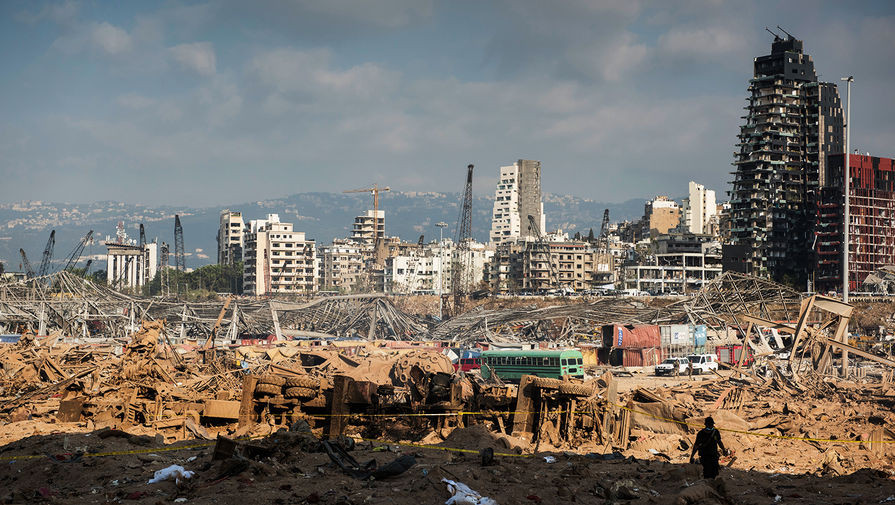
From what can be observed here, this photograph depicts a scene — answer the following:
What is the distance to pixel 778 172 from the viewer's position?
12631 cm

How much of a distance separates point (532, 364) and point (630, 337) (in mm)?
15513

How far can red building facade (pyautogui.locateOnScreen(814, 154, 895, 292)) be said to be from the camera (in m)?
116

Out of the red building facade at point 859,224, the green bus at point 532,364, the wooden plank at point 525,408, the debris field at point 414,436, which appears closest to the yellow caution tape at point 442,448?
the debris field at point 414,436

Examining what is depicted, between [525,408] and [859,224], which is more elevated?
[859,224]

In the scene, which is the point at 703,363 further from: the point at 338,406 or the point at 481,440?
the point at 338,406

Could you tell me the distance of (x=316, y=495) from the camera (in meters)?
13.3

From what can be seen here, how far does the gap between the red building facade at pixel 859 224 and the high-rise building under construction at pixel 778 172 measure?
499cm

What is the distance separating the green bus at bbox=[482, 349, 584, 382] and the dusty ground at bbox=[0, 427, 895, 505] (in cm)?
2777

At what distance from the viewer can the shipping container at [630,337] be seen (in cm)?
6098

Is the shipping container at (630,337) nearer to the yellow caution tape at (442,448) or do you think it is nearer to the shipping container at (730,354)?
the shipping container at (730,354)

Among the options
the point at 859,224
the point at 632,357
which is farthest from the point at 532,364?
the point at 859,224

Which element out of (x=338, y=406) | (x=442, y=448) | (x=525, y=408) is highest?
(x=338, y=406)

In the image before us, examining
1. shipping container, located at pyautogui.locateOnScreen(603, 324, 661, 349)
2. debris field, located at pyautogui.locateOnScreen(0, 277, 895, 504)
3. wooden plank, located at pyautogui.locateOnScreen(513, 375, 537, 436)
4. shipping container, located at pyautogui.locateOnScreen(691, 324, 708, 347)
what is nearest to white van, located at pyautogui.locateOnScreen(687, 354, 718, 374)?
shipping container, located at pyautogui.locateOnScreen(603, 324, 661, 349)

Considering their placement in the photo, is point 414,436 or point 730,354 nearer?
point 414,436
